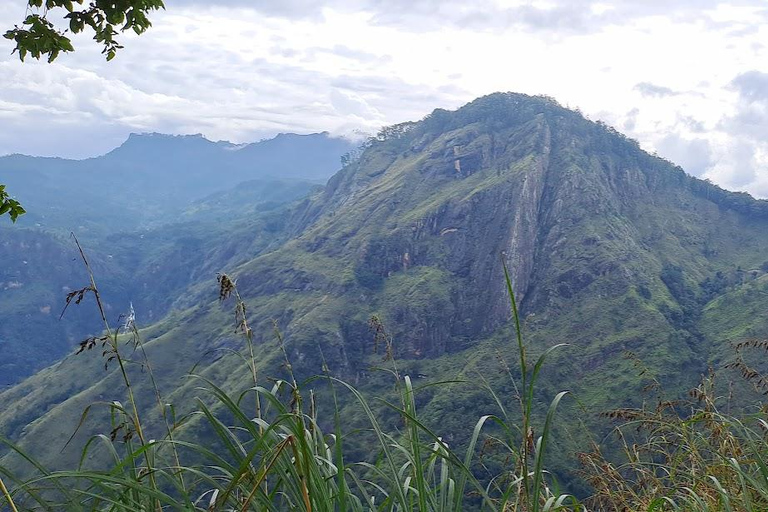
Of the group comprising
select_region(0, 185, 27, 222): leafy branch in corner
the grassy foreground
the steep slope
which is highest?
select_region(0, 185, 27, 222): leafy branch in corner

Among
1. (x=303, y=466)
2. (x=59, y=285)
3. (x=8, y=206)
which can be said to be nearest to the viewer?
(x=303, y=466)

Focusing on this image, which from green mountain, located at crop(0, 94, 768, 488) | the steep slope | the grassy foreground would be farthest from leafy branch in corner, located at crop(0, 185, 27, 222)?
the steep slope

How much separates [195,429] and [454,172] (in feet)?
273

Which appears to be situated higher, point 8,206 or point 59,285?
point 8,206

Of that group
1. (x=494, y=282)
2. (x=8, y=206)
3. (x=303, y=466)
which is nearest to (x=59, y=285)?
(x=494, y=282)

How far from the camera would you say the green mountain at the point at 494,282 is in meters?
76.9

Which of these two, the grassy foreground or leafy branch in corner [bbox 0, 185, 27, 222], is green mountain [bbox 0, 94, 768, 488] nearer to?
the grassy foreground

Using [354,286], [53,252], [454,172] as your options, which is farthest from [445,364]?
[53,252]

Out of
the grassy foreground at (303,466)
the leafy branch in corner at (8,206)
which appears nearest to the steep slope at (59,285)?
the leafy branch in corner at (8,206)

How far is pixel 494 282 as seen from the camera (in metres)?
104

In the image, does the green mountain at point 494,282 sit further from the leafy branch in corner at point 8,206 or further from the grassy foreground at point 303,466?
the leafy branch in corner at point 8,206

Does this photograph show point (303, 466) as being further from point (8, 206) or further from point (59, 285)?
point (59, 285)

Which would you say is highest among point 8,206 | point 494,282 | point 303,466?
point 8,206

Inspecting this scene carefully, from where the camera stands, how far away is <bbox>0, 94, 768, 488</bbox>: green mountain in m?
76.9
